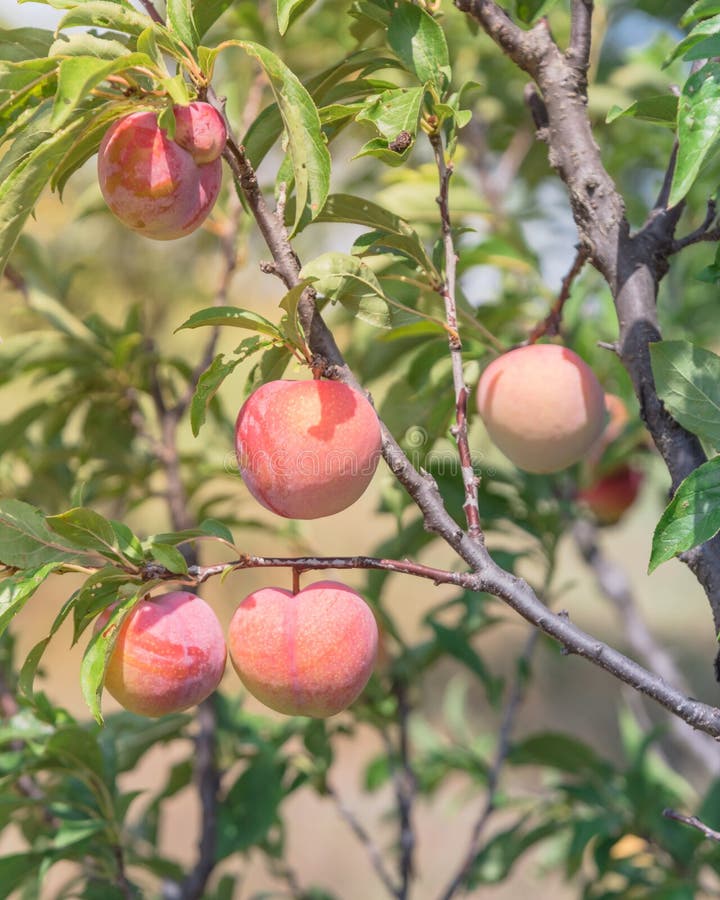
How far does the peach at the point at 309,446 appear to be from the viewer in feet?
2.16

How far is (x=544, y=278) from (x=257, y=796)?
820 mm

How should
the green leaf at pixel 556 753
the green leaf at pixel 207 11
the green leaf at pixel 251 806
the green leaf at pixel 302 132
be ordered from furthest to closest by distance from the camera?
the green leaf at pixel 556 753, the green leaf at pixel 251 806, the green leaf at pixel 207 11, the green leaf at pixel 302 132

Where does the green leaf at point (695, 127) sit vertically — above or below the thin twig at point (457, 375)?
above

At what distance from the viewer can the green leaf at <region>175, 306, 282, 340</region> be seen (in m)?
0.65

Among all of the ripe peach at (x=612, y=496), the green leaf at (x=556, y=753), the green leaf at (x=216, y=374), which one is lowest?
the green leaf at (x=556, y=753)

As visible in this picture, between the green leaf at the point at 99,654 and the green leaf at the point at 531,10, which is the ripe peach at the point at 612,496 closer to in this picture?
the green leaf at the point at 531,10

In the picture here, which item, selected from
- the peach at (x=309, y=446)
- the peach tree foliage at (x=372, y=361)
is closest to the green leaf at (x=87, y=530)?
the peach tree foliage at (x=372, y=361)

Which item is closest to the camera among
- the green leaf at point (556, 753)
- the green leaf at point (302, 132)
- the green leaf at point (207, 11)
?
the green leaf at point (302, 132)

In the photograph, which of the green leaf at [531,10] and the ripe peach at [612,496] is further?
the ripe peach at [612,496]

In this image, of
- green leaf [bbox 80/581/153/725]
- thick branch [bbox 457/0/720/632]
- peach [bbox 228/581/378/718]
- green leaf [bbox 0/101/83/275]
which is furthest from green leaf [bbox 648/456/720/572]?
green leaf [bbox 0/101/83/275]

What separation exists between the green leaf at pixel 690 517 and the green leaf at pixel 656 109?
0.27 metres

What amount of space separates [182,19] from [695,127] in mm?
348

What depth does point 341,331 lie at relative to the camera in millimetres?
2031

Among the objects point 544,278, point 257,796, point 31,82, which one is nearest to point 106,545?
point 31,82
